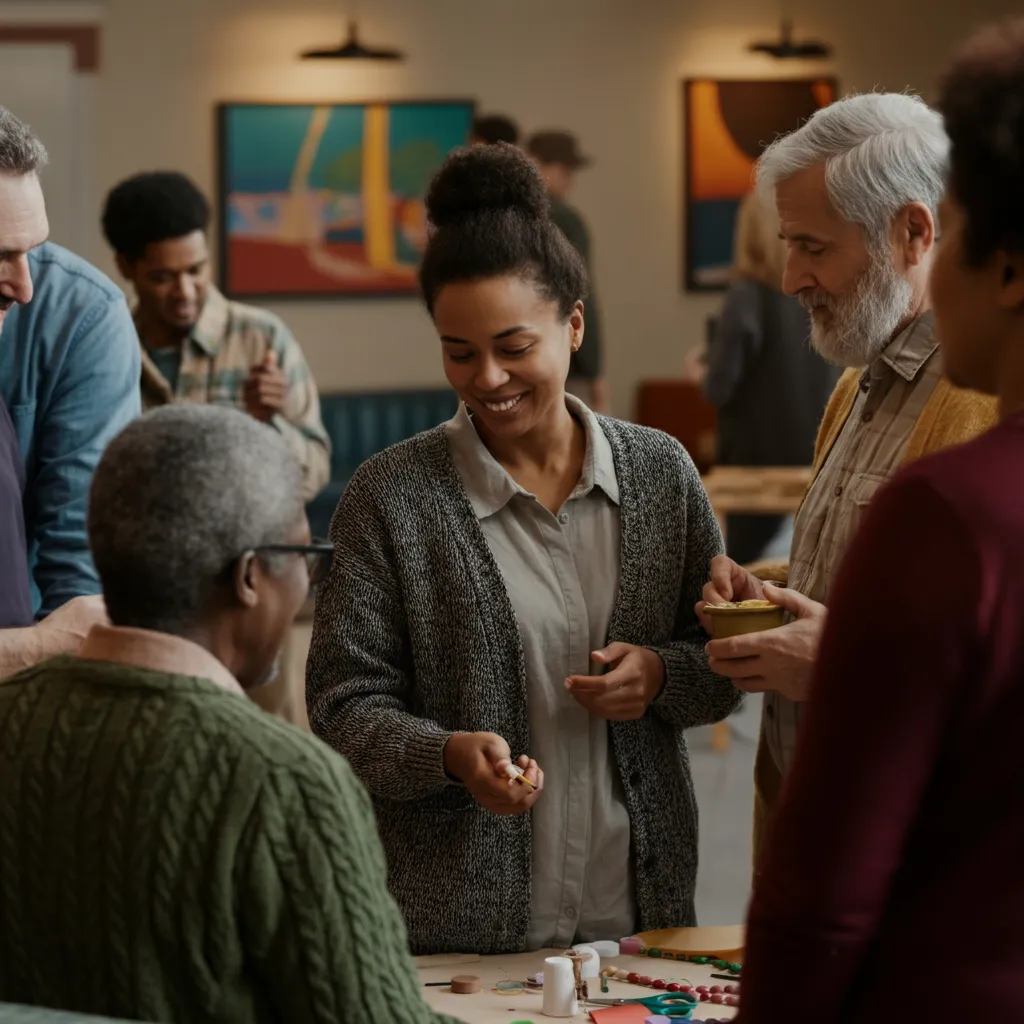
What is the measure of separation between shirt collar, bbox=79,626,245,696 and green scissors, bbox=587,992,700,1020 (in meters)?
0.70

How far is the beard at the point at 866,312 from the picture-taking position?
7.29 feet

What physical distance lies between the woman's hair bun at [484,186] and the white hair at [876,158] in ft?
1.21

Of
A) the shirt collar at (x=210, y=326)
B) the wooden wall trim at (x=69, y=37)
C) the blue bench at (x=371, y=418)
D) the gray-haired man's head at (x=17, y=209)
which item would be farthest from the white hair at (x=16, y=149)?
the wooden wall trim at (x=69, y=37)

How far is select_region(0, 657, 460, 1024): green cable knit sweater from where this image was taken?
1.41 m

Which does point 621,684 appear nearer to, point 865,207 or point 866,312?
point 866,312

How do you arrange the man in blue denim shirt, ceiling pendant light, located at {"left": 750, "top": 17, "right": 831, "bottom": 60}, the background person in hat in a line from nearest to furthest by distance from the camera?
the man in blue denim shirt < the background person in hat < ceiling pendant light, located at {"left": 750, "top": 17, "right": 831, "bottom": 60}

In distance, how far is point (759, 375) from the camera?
6.24m

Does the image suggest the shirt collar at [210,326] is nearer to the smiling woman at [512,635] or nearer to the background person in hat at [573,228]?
the background person in hat at [573,228]

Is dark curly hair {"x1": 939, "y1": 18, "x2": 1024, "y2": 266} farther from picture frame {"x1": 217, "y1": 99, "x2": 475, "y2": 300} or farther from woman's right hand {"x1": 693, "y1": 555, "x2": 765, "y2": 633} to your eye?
picture frame {"x1": 217, "y1": 99, "x2": 475, "y2": 300}

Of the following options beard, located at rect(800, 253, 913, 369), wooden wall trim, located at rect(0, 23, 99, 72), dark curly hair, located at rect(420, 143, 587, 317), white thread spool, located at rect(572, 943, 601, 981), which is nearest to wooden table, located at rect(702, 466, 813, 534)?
beard, located at rect(800, 253, 913, 369)

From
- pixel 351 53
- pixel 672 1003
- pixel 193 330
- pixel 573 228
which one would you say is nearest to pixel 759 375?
pixel 573 228

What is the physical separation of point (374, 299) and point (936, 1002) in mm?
9189

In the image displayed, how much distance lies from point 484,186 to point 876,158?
52 centimetres

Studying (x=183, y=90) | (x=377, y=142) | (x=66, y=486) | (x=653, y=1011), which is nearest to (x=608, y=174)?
(x=377, y=142)
